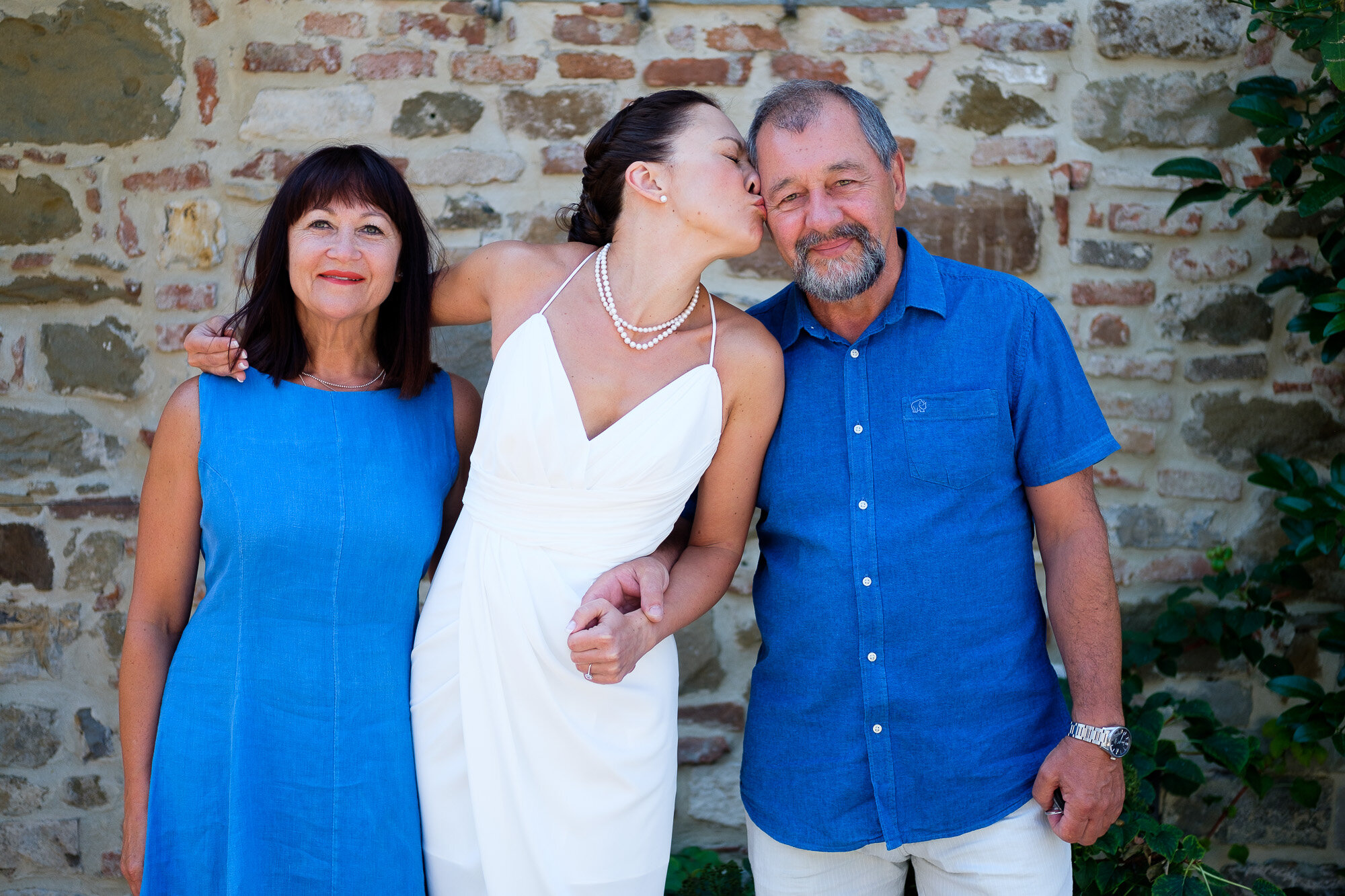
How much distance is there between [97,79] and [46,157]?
0.84 feet

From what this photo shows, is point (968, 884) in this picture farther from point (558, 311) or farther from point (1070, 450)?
point (558, 311)

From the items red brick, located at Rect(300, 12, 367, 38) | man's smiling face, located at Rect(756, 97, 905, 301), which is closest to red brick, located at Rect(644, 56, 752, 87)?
red brick, located at Rect(300, 12, 367, 38)

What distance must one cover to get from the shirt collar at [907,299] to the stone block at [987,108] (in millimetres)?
1008

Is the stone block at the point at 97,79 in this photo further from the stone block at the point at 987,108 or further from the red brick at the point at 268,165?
the stone block at the point at 987,108

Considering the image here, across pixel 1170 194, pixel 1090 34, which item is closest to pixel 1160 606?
pixel 1170 194

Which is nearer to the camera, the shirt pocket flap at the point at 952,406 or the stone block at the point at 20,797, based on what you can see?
the shirt pocket flap at the point at 952,406

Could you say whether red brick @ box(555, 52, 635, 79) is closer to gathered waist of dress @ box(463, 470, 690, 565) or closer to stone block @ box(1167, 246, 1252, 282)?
gathered waist of dress @ box(463, 470, 690, 565)

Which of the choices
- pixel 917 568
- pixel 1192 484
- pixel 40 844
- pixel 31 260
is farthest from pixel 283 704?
pixel 1192 484

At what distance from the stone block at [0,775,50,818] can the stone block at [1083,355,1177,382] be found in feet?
10.6

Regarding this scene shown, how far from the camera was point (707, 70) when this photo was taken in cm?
291

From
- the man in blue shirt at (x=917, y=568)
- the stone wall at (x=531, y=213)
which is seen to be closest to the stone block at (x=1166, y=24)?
the stone wall at (x=531, y=213)

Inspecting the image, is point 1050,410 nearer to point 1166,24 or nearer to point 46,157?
point 1166,24

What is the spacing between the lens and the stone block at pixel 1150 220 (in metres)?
3.00

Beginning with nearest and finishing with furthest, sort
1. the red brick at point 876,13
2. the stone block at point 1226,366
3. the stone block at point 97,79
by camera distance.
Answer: the stone block at point 97,79 → the red brick at point 876,13 → the stone block at point 1226,366
